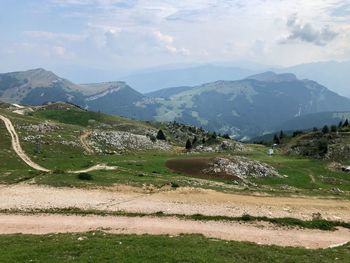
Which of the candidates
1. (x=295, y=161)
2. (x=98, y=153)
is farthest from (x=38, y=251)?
(x=295, y=161)

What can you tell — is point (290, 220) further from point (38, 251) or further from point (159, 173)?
point (159, 173)

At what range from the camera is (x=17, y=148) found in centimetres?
8212

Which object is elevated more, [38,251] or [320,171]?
[38,251]

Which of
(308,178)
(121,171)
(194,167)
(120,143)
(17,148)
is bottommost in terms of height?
(308,178)

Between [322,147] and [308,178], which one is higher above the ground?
[322,147]

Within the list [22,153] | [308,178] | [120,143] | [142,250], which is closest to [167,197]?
[142,250]

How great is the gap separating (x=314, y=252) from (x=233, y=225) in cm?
986

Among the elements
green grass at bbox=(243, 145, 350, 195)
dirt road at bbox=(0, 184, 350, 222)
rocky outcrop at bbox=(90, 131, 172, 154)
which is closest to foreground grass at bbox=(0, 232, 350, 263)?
dirt road at bbox=(0, 184, 350, 222)

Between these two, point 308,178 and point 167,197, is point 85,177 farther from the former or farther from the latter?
point 308,178

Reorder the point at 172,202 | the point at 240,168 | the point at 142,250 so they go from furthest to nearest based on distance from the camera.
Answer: the point at 240,168 < the point at 172,202 < the point at 142,250

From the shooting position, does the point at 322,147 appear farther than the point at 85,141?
Yes

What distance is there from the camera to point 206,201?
4741 cm

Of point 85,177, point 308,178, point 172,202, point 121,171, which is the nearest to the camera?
point 172,202

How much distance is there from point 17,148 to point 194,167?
115 feet
